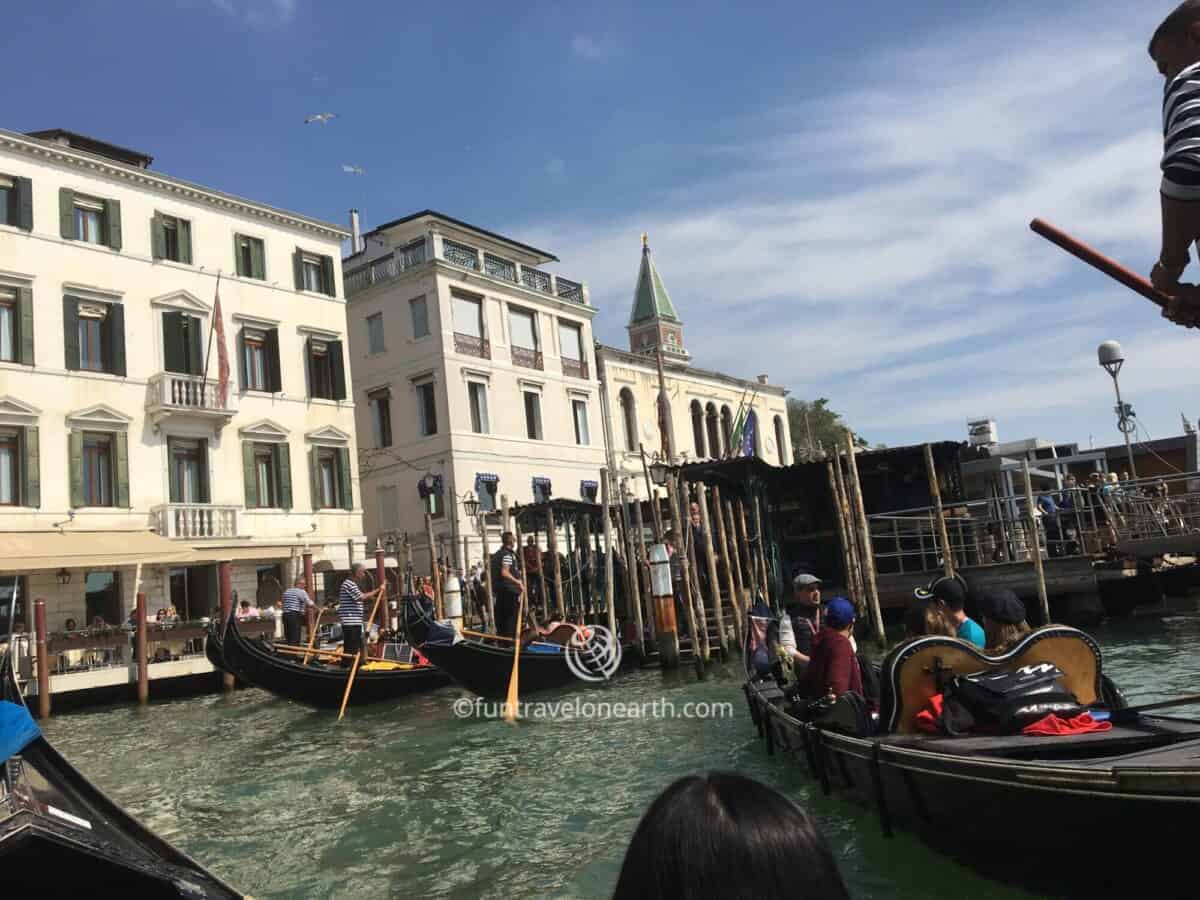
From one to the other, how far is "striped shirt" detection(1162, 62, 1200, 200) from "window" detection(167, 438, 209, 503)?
1815 centimetres

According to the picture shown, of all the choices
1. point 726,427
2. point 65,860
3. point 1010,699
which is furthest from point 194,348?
point 726,427

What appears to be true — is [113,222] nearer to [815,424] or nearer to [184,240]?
[184,240]

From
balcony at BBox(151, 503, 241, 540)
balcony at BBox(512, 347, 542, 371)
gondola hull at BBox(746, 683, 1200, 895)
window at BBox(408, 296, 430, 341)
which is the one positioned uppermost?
window at BBox(408, 296, 430, 341)

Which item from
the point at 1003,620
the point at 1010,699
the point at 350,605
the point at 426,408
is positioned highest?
the point at 426,408

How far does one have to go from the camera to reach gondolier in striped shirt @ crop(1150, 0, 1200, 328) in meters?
1.54

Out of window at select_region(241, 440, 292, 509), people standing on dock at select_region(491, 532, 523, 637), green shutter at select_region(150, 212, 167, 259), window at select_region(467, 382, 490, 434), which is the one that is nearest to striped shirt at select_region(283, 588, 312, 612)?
people standing on dock at select_region(491, 532, 523, 637)

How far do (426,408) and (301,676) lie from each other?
41.4 ft

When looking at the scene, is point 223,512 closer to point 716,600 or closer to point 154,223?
point 154,223

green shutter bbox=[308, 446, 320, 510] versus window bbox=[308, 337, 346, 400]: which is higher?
window bbox=[308, 337, 346, 400]

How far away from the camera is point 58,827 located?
3086 mm

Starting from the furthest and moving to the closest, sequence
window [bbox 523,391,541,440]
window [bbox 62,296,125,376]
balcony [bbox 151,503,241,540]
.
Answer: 1. window [bbox 523,391,541,440]
2. balcony [bbox 151,503,241,540]
3. window [bbox 62,296,125,376]

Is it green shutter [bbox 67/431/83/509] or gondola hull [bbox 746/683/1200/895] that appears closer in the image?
gondola hull [bbox 746/683/1200/895]

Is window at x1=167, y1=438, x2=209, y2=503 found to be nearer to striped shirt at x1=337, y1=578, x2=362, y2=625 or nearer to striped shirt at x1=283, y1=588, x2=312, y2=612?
striped shirt at x1=283, y1=588, x2=312, y2=612

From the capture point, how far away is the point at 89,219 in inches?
680
